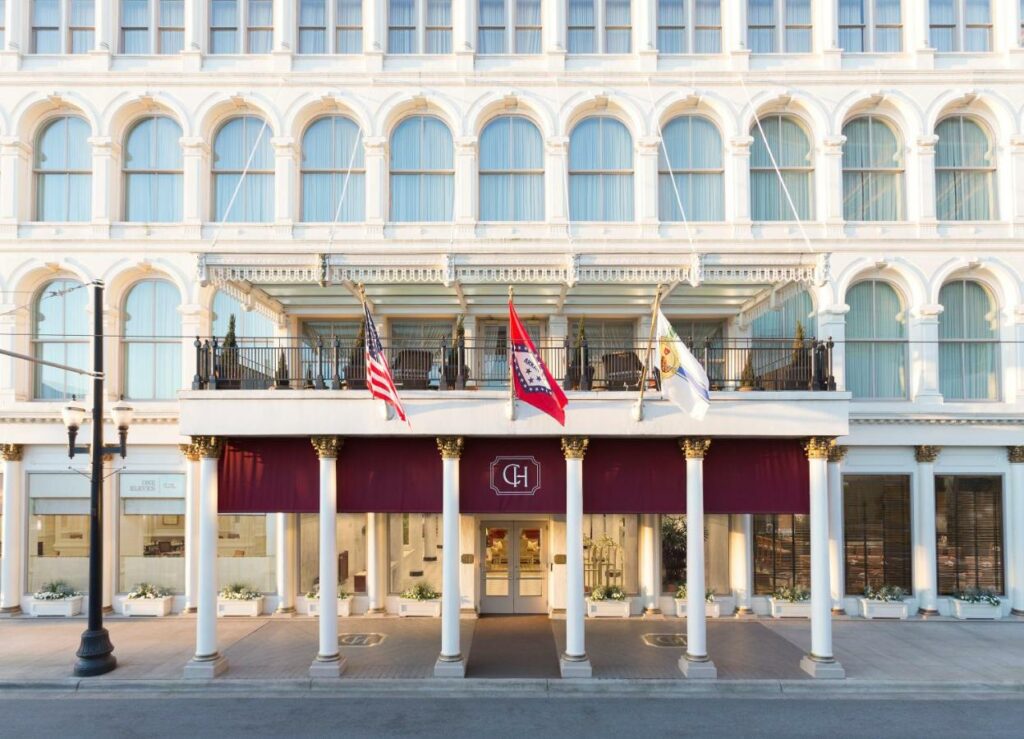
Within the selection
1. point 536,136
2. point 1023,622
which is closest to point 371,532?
point 536,136

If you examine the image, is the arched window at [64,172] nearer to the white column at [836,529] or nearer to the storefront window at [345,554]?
the storefront window at [345,554]

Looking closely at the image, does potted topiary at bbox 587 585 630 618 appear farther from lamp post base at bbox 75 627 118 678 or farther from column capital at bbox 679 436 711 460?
lamp post base at bbox 75 627 118 678

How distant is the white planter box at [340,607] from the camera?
1766 cm

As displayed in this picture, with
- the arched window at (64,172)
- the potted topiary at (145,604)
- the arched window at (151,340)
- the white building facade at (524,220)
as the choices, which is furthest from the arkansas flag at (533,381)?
the arched window at (64,172)

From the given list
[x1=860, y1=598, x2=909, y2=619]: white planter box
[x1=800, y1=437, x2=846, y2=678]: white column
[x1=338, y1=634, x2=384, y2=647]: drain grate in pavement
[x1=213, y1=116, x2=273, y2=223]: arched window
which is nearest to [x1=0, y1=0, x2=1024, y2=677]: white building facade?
[x1=213, y1=116, x2=273, y2=223]: arched window

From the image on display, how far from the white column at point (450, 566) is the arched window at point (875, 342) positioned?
432 inches

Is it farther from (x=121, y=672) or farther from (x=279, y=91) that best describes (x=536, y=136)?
(x=121, y=672)

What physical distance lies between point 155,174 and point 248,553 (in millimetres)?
10166

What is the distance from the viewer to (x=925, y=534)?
1747cm

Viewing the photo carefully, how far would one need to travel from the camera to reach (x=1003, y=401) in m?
17.8

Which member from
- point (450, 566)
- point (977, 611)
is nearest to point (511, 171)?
point (450, 566)

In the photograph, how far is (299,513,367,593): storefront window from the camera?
18.1 meters

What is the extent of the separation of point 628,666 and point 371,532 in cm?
746

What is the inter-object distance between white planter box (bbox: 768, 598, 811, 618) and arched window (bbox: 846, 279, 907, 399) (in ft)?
18.1
